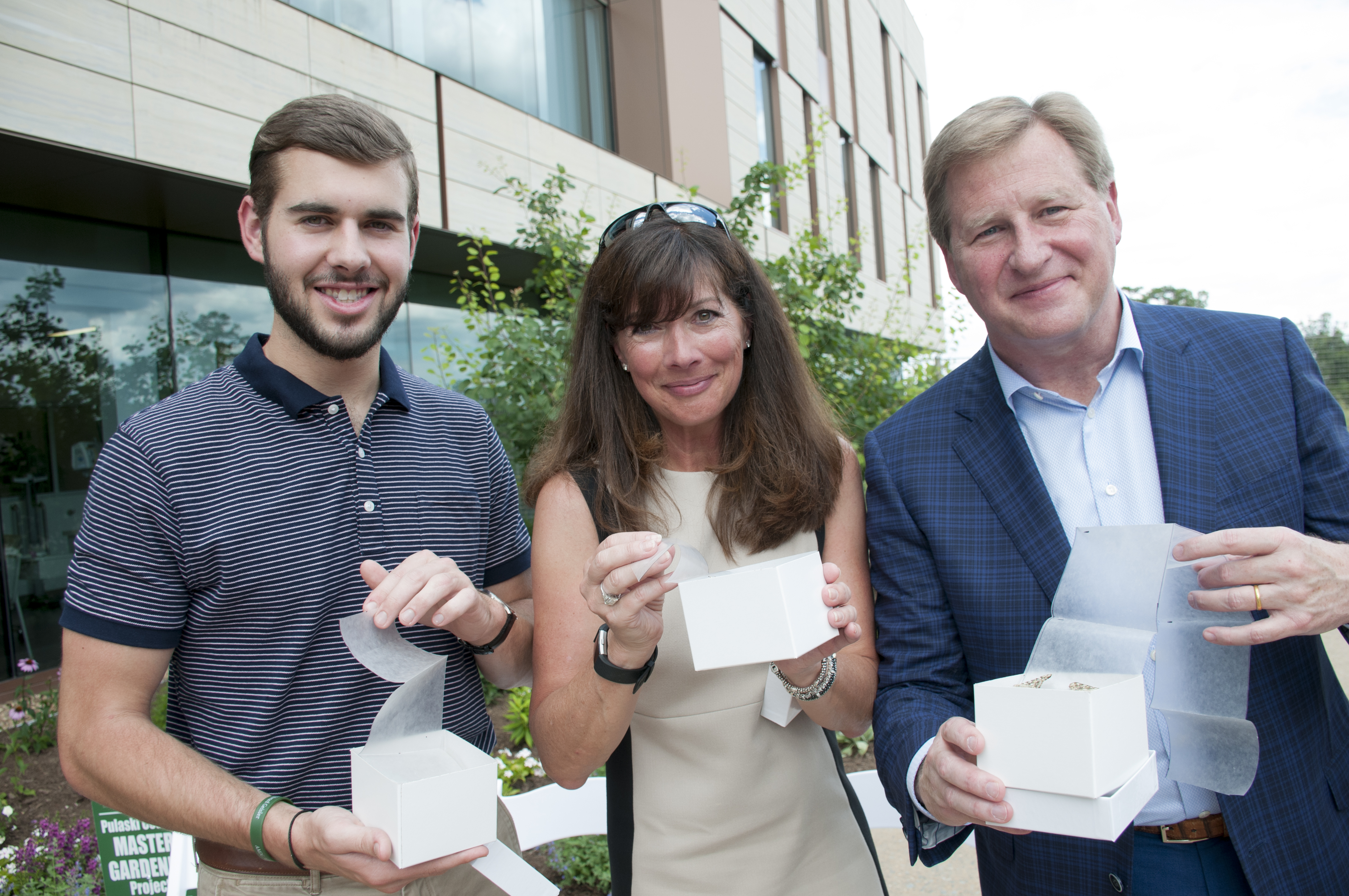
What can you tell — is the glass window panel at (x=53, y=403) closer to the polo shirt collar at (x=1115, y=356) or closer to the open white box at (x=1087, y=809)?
the polo shirt collar at (x=1115, y=356)

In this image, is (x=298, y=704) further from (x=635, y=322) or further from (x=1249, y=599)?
(x=1249, y=599)

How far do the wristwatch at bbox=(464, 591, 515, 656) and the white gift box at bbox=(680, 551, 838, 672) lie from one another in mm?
475

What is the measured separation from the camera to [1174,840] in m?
1.49

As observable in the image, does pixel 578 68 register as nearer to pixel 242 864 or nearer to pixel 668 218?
pixel 668 218

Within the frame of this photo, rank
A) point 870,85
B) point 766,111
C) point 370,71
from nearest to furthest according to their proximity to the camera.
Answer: point 370,71 < point 766,111 < point 870,85

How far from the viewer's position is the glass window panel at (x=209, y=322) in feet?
22.0

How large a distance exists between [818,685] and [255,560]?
111cm

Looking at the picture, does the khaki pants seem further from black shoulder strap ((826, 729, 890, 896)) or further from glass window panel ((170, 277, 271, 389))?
glass window panel ((170, 277, 271, 389))

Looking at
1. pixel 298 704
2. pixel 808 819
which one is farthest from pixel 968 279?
pixel 298 704

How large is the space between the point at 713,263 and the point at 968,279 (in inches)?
22.1

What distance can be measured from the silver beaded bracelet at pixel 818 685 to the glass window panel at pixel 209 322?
21.2 ft

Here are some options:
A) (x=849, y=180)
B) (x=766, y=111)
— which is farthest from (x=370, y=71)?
(x=849, y=180)

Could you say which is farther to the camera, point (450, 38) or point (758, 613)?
point (450, 38)

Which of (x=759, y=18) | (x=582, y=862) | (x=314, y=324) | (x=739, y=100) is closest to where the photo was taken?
(x=314, y=324)
